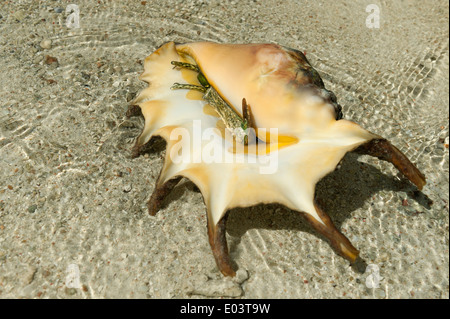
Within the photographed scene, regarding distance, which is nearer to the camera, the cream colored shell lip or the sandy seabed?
the cream colored shell lip

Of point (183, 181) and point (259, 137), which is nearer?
point (259, 137)

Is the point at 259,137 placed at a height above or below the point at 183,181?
above

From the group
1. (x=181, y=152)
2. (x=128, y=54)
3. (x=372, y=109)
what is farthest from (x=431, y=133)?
(x=128, y=54)

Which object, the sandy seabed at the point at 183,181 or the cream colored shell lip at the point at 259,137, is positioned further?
the sandy seabed at the point at 183,181
